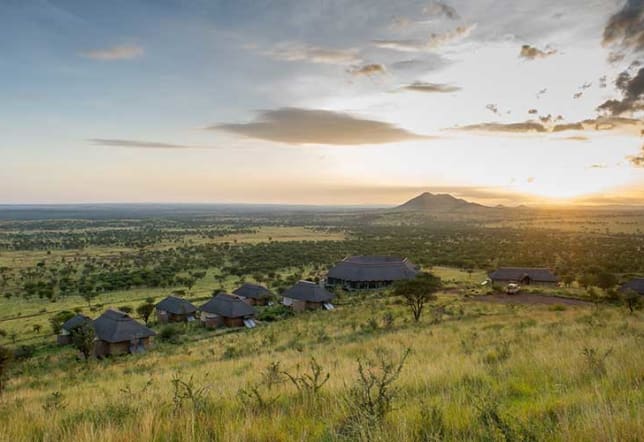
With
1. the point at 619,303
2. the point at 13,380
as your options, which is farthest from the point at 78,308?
the point at 619,303

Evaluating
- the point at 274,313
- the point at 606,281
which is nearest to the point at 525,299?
the point at 606,281

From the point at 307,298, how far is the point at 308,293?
2.24 ft

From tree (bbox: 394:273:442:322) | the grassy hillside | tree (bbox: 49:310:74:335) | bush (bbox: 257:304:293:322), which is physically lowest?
bush (bbox: 257:304:293:322)

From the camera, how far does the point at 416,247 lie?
107 metres

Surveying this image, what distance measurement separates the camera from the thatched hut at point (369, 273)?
60250 mm

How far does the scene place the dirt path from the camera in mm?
40391

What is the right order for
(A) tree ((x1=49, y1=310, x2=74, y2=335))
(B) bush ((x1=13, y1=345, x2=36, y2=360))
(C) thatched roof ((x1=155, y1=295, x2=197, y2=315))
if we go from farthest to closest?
(C) thatched roof ((x1=155, y1=295, x2=197, y2=315)), (A) tree ((x1=49, y1=310, x2=74, y2=335)), (B) bush ((x1=13, y1=345, x2=36, y2=360))

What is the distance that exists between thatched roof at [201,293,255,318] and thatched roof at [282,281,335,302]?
6.52m

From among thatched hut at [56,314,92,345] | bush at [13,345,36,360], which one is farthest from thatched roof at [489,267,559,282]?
bush at [13,345,36,360]

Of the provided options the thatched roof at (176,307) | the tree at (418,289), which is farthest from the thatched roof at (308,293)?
the tree at (418,289)

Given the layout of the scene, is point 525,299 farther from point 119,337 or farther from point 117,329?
point 117,329

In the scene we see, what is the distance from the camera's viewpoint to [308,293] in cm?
4762

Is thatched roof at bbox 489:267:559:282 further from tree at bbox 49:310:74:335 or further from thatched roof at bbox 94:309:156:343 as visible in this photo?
tree at bbox 49:310:74:335

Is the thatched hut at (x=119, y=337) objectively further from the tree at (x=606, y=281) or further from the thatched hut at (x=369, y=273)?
the tree at (x=606, y=281)
